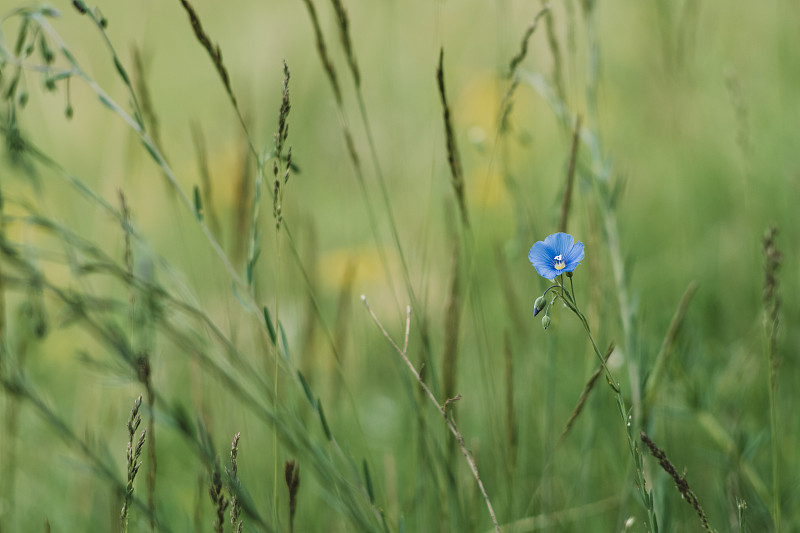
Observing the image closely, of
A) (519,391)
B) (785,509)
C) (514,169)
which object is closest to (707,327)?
(519,391)

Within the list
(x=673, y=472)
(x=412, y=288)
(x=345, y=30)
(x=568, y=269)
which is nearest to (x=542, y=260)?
(x=568, y=269)

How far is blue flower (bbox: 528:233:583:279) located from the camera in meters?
0.85

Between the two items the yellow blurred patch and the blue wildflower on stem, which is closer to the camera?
the blue wildflower on stem

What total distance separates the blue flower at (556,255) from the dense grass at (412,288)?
11 cm

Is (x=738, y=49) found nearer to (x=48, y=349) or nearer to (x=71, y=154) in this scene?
(x=48, y=349)

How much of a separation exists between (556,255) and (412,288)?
919 mm

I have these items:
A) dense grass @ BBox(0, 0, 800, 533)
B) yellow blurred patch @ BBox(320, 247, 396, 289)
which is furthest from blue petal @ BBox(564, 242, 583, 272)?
yellow blurred patch @ BBox(320, 247, 396, 289)

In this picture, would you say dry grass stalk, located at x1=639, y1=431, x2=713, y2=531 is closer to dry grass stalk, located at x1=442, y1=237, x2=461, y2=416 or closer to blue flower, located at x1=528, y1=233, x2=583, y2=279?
blue flower, located at x1=528, y1=233, x2=583, y2=279

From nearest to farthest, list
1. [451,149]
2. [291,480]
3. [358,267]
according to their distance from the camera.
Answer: [291,480] < [451,149] < [358,267]

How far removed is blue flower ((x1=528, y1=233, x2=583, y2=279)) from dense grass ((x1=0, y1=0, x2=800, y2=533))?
111 millimetres

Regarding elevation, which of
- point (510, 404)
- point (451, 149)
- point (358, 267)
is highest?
point (358, 267)

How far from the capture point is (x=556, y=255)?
36.1 inches

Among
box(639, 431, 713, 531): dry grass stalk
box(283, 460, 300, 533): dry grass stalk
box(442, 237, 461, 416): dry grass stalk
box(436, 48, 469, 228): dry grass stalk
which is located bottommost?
box(639, 431, 713, 531): dry grass stalk

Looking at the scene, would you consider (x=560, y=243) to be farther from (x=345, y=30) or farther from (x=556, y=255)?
(x=345, y=30)
